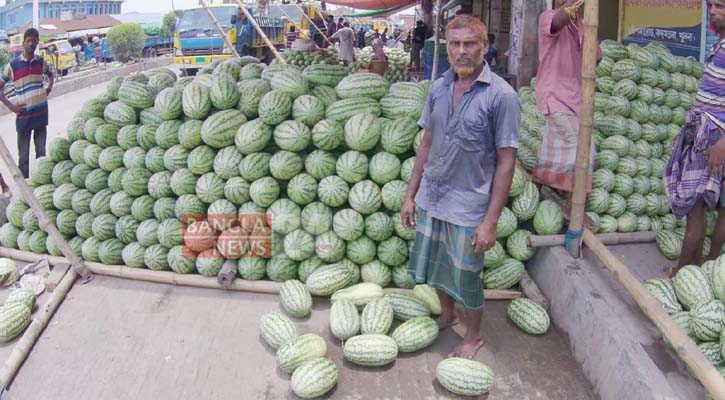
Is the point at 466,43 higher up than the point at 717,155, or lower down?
higher up

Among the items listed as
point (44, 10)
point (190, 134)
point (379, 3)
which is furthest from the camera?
point (44, 10)

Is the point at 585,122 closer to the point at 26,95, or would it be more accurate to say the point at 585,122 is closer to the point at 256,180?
the point at 256,180

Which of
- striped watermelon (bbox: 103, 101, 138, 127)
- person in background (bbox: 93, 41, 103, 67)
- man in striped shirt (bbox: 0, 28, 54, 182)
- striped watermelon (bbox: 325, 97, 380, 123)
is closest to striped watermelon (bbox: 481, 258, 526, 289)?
striped watermelon (bbox: 325, 97, 380, 123)

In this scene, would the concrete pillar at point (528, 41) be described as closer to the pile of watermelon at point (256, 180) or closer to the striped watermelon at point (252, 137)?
the pile of watermelon at point (256, 180)

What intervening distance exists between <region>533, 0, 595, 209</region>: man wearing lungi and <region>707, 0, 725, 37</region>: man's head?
3.17 feet

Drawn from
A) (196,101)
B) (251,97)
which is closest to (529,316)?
(251,97)

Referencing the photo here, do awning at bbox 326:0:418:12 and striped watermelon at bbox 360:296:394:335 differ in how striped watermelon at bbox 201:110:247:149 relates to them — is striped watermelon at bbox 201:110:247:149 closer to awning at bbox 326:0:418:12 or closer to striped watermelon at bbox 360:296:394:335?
striped watermelon at bbox 360:296:394:335

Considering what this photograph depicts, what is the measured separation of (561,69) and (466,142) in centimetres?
186

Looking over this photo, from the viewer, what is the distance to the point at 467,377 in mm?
2889

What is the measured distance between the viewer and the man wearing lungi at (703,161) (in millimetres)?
3248

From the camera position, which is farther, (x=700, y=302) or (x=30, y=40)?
(x=30, y=40)

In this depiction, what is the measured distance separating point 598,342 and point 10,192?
6310mm

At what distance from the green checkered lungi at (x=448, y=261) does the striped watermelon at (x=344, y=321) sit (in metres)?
0.45

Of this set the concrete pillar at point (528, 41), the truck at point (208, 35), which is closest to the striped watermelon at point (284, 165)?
the concrete pillar at point (528, 41)
